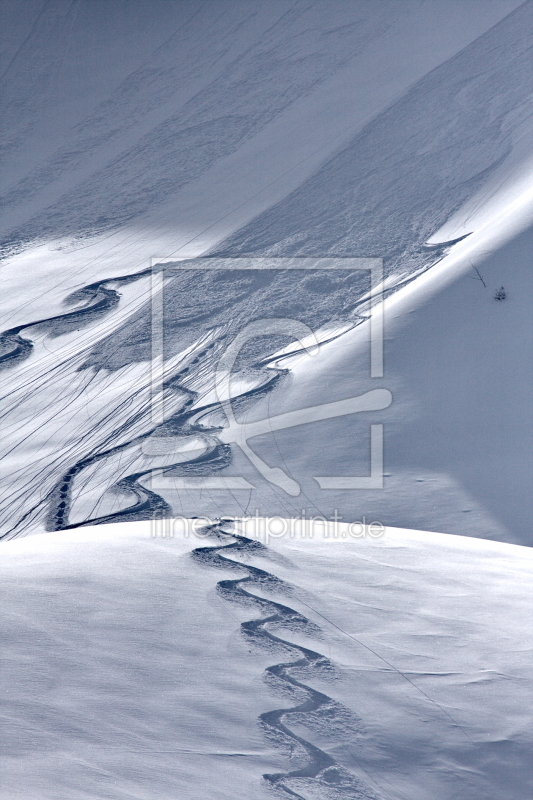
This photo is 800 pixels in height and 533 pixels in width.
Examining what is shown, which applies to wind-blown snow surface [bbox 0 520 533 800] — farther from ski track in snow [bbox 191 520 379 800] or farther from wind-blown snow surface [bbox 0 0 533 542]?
wind-blown snow surface [bbox 0 0 533 542]

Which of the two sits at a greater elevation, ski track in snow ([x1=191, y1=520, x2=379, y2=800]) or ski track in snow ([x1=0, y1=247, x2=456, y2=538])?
ski track in snow ([x1=0, y1=247, x2=456, y2=538])

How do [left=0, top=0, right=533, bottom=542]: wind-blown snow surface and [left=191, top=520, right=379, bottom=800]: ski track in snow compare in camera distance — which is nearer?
[left=191, top=520, right=379, bottom=800]: ski track in snow

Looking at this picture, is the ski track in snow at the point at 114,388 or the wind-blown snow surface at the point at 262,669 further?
the ski track in snow at the point at 114,388

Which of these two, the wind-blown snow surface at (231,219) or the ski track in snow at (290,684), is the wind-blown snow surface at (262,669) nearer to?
the ski track in snow at (290,684)

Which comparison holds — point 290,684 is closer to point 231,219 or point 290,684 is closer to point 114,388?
point 114,388

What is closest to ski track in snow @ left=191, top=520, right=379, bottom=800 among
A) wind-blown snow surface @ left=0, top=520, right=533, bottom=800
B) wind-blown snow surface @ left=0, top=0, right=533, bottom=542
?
wind-blown snow surface @ left=0, top=520, right=533, bottom=800

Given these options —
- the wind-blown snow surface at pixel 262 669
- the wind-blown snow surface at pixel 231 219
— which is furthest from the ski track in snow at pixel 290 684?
the wind-blown snow surface at pixel 231 219

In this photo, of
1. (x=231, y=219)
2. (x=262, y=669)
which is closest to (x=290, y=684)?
(x=262, y=669)

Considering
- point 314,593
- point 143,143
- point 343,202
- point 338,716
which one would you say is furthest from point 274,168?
point 338,716
